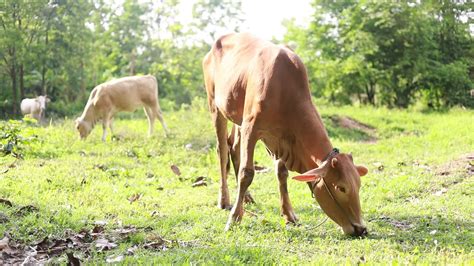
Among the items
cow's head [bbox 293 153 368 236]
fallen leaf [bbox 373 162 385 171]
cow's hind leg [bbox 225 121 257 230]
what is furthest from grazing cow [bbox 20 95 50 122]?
cow's head [bbox 293 153 368 236]

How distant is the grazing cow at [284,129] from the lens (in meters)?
4.85

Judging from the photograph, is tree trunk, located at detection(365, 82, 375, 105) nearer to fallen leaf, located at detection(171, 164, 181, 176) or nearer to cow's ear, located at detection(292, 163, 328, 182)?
fallen leaf, located at detection(171, 164, 181, 176)

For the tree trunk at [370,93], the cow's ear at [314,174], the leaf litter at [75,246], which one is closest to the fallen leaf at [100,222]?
the leaf litter at [75,246]

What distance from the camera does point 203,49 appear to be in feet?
91.6

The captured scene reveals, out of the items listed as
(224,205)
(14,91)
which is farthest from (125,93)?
(224,205)

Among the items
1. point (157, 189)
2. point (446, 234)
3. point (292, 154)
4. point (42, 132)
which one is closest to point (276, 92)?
point (292, 154)

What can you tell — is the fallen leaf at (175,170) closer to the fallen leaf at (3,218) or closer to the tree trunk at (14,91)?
the fallen leaf at (3,218)

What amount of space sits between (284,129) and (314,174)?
79cm

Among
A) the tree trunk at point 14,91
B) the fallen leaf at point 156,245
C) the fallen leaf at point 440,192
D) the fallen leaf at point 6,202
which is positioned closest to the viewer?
the fallen leaf at point 156,245

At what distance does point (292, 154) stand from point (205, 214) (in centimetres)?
138

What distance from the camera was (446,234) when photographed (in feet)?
16.9

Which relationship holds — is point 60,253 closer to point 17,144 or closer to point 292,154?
point 292,154

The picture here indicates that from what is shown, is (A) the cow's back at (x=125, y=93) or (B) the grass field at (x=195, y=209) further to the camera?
(A) the cow's back at (x=125, y=93)

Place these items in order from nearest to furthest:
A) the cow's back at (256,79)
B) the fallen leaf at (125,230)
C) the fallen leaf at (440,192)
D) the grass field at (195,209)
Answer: the grass field at (195,209), the fallen leaf at (125,230), the cow's back at (256,79), the fallen leaf at (440,192)
